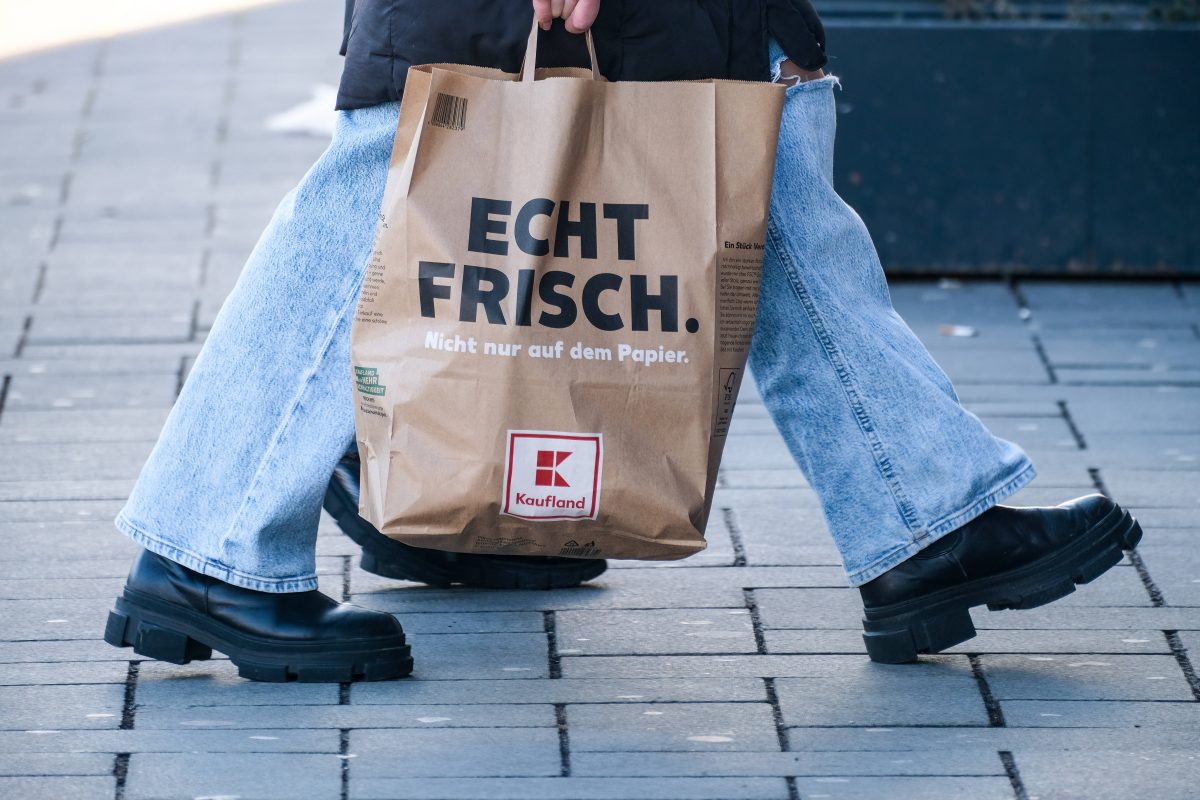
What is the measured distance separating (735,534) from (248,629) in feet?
3.31

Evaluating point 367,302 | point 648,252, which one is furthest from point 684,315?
point 367,302

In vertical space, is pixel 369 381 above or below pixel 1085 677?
above

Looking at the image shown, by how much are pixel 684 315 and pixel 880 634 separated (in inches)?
26.9

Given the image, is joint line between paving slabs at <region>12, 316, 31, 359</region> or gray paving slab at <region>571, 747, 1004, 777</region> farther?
joint line between paving slabs at <region>12, 316, 31, 359</region>

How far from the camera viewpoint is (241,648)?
259cm

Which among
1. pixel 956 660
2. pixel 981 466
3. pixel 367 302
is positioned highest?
pixel 367 302

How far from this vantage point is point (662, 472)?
7.61 ft

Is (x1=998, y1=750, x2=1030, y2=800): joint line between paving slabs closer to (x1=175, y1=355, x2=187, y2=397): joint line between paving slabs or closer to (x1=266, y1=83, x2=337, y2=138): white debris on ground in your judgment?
(x1=175, y1=355, x2=187, y2=397): joint line between paving slabs

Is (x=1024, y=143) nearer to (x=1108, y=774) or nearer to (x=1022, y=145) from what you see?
(x=1022, y=145)

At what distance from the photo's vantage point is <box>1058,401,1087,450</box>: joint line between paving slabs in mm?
3734

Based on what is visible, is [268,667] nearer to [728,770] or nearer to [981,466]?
[728,770]

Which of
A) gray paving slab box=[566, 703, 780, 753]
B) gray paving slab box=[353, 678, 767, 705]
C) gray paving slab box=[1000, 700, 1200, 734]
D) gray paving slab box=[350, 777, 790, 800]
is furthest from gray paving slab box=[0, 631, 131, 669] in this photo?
gray paving slab box=[1000, 700, 1200, 734]

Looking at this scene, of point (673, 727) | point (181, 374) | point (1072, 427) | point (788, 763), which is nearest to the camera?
point (788, 763)

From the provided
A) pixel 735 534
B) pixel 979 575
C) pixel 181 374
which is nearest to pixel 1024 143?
pixel 735 534
